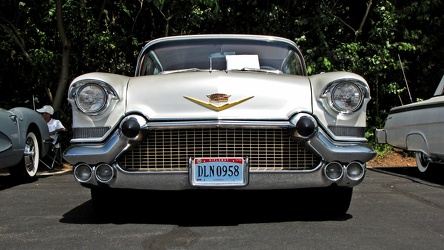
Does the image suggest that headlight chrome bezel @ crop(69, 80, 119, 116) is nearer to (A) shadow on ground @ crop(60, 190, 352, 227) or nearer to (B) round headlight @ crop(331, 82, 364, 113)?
(A) shadow on ground @ crop(60, 190, 352, 227)

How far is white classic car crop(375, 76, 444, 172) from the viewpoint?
6121mm

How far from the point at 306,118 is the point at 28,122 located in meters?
4.17

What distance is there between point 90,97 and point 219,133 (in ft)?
3.17

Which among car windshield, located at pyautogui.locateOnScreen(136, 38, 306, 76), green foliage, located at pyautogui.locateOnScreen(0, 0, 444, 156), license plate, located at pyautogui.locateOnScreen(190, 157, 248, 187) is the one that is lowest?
license plate, located at pyautogui.locateOnScreen(190, 157, 248, 187)

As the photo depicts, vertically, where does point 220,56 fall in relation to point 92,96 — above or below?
above

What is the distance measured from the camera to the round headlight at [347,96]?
157 inches

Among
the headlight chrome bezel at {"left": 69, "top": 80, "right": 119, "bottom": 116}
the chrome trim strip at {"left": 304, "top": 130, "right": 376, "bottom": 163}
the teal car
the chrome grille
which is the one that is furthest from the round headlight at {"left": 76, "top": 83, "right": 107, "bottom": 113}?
the teal car

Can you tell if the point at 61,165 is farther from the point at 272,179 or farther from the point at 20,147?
the point at 272,179

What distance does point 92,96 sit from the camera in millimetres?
3992

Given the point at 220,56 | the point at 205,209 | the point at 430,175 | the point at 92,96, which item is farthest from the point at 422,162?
the point at 92,96

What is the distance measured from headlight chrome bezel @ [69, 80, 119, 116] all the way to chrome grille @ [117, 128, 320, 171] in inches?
15.4

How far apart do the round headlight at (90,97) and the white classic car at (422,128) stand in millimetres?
3768

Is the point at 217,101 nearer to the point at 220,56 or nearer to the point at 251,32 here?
the point at 220,56

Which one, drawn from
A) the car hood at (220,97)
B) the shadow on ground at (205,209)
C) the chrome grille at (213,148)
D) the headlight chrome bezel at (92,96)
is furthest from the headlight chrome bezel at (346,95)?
the headlight chrome bezel at (92,96)
